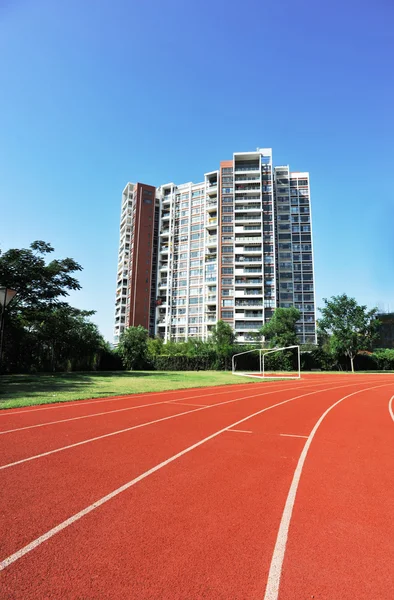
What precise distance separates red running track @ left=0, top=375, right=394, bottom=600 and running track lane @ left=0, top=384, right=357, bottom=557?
0.02 metres

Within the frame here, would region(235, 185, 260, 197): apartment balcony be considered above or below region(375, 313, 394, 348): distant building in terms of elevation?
above

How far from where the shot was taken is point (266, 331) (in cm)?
4625

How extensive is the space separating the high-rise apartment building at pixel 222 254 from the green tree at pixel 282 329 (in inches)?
790

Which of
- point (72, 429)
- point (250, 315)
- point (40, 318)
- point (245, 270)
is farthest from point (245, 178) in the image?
point (72, 429)

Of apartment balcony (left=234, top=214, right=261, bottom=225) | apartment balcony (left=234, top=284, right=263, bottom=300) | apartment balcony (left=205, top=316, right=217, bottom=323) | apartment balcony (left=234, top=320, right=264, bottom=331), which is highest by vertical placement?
apartment balcony (left=234, top=214, right=261, bottom=225)

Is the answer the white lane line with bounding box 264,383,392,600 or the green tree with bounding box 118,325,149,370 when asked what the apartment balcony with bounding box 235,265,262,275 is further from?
the white lane line with bounding box 264,383,392,600

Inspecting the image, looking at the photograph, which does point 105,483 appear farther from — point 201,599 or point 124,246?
point 124,246

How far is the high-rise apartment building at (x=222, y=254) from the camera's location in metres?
70.4

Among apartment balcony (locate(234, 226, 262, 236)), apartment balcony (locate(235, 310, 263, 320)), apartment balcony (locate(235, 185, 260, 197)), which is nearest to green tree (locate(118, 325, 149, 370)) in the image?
apartment balcony (locate(235, 310, 263, 320))

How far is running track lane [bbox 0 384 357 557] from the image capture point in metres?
3.41

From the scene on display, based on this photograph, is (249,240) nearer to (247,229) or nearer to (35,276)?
(247,229)

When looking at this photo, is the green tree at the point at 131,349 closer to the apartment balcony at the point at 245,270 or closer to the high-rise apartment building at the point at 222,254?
the high-rise apartment building at the point at 222,254

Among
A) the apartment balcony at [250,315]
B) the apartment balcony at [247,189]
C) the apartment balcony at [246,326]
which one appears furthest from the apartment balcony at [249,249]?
the apartment balcony at [246,326]

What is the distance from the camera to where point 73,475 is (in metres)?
4.66
